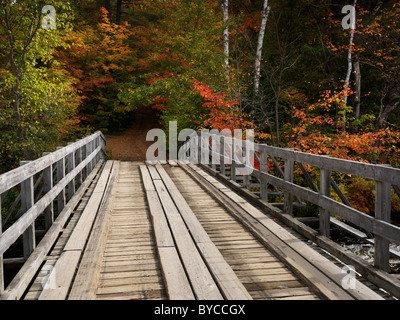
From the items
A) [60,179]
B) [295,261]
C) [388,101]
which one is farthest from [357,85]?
[295,261]

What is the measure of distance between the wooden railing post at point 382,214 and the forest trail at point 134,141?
1657cm

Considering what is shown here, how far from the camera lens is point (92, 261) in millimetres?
→ 4082

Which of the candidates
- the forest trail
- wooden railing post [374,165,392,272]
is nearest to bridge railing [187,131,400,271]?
wooden railing post [374,165,392,272]

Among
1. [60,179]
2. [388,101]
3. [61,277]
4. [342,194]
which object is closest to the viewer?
[61,277]

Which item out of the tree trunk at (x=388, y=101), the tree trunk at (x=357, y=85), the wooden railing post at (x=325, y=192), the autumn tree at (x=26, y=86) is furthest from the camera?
the tree trunk at (x=357, y=85)

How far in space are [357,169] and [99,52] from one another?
1939 centimetres

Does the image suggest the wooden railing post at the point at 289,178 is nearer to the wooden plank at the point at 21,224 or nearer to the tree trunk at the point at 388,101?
the wooden plank at the point at 21,224

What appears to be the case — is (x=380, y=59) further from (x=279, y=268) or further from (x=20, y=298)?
(x=20, y=298)

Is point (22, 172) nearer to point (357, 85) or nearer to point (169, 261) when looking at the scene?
point (169, 261)

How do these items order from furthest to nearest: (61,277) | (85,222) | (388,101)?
(388,101)
(85,222)
(61,277)

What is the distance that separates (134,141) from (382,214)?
21.6m

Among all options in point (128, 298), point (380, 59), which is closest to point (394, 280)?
point (128, 298)

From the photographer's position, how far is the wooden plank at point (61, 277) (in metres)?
3.30

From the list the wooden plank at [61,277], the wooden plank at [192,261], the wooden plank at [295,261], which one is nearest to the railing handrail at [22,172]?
the wooden plank at [61,277]
